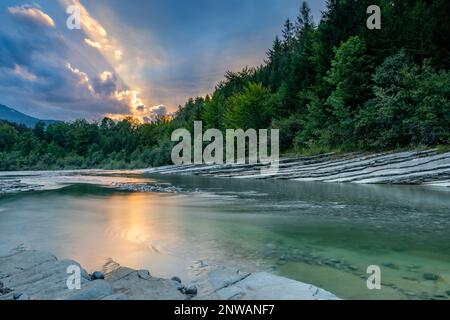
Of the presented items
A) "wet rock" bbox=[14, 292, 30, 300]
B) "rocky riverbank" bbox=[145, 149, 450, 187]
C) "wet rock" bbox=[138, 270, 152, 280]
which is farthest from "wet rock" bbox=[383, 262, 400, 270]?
"rocky riverbank" bbox=[145, 149, 450, 187]

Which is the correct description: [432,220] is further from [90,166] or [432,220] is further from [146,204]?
[90,166]

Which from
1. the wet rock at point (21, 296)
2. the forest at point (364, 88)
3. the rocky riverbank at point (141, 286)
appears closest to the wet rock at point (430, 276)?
the rocky riverbank at point (141, 286)

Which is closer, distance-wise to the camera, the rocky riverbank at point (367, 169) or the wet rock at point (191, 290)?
the wet rock at point (191, 290)

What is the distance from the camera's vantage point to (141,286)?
5.41 meters

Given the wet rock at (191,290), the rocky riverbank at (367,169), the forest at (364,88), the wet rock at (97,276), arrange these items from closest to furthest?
the wet rock at (191,290), the wet rock at (97,276), the rocky riverbank at (367,169), the forest at (364,88)

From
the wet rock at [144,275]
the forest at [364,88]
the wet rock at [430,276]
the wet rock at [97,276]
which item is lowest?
the wet rock at [97,276]

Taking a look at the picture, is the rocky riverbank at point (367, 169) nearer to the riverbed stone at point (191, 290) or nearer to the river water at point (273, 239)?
the river water at point (273, 239)

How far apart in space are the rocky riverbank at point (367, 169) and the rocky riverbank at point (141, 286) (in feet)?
71.8

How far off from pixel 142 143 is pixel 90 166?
53.4ft

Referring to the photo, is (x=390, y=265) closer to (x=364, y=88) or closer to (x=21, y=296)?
(x=21, y=296)

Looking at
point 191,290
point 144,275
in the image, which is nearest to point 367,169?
point 144,275

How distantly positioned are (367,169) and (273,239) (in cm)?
2286

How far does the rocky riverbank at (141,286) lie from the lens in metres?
4.94
